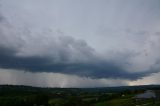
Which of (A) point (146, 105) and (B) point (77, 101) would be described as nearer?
(A) point (146, 105)

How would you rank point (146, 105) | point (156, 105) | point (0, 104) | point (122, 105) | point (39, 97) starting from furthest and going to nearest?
point (39, 97), point (0, 104), point (122, 105), point (146, 105), point (156, 105)

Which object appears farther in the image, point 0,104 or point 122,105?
point 0,104

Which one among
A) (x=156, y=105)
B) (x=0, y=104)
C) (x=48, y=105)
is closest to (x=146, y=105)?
(x=156, y=105)

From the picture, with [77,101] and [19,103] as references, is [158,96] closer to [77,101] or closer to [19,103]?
[77,101]

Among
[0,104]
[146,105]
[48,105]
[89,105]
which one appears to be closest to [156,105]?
[146,105]

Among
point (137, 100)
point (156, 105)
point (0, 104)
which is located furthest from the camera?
point (0, 104)

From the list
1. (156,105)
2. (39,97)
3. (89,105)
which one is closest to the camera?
(156,105)

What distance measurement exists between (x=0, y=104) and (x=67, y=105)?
1367 inches

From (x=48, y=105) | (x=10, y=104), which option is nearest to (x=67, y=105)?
(x=48, y=105)

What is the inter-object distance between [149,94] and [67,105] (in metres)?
37.2

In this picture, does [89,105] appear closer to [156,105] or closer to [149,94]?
[149,94]

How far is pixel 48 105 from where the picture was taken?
144750 mm

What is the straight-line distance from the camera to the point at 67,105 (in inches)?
4931

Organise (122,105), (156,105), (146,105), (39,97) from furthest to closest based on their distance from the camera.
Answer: (39,97), (122,105), (146,105), (156,105)
